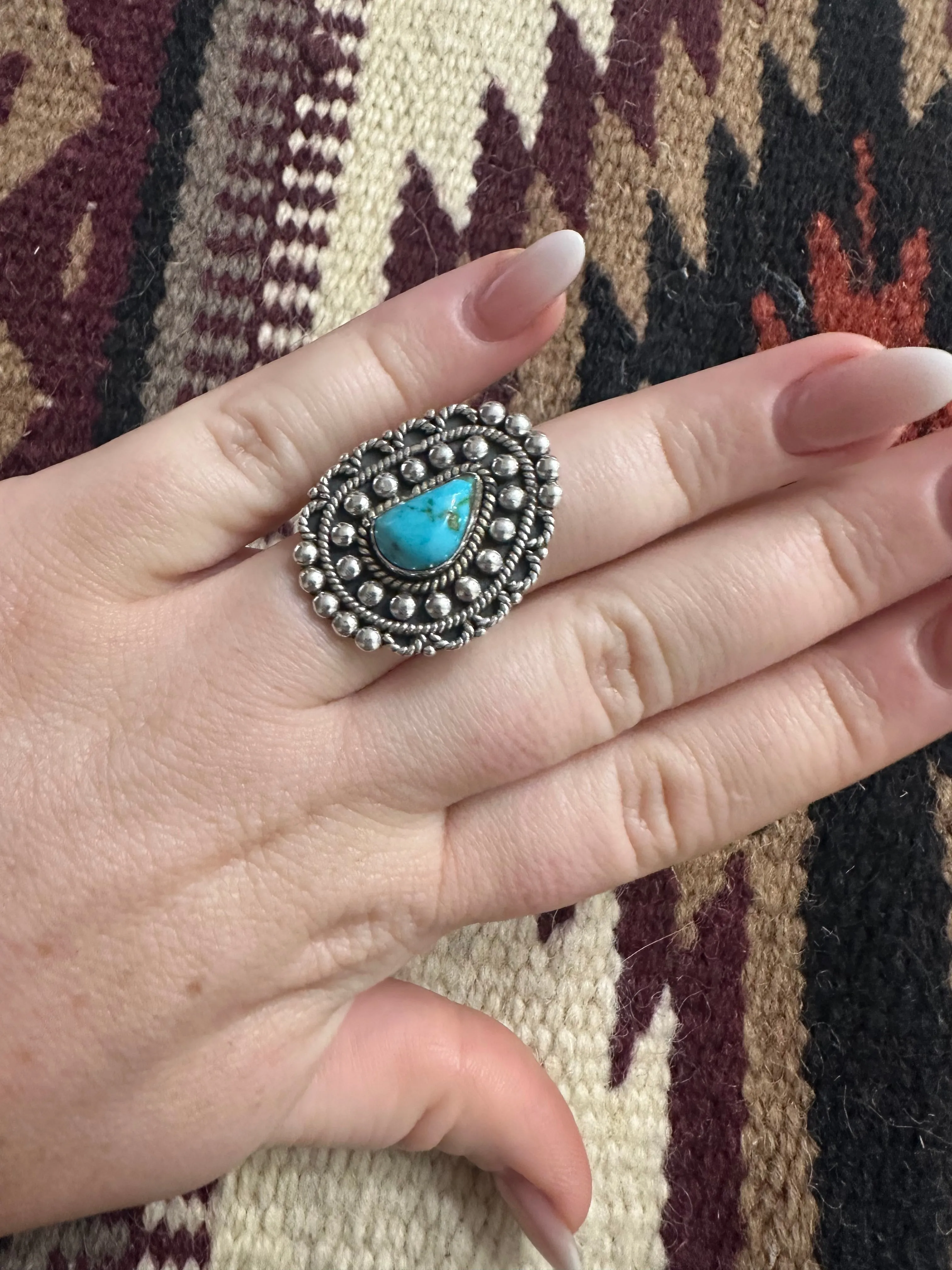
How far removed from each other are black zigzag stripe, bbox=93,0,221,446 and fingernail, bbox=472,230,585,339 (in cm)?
41

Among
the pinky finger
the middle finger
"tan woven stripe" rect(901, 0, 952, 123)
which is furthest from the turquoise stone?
"tan woven stripe" rect(901, 0, 952, 123)

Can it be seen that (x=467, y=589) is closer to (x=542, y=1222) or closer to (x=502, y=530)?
(x=502, y=530)

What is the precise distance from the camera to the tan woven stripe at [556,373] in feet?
3.60

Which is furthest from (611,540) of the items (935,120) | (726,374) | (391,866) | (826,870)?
(935,120)

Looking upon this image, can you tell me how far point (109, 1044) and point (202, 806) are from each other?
0.60ft

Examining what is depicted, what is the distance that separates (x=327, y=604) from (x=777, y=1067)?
623 millimetres

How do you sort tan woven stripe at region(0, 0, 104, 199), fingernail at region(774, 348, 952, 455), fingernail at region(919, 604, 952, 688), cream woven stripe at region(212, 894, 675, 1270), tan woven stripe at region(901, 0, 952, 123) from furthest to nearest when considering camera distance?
tan woven stripe at region(901, 0, 952, 123) → tan woven stripe at region(0, 0, 104, 199) → cream woven stripe at region(212, 894, 675, 1270) → fingernail at region(919, 604, 952, 688) → fingernail at region(774, 348, 952, 455)

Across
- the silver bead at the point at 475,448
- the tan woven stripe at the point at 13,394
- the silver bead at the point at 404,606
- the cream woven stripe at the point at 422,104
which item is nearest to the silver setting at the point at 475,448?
the silver bead at the point at 475,448

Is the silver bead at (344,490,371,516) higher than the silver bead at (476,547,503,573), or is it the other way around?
the silver bead at (344,490,371,516)

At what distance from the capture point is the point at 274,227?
1.10m

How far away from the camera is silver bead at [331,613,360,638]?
31.5 inches

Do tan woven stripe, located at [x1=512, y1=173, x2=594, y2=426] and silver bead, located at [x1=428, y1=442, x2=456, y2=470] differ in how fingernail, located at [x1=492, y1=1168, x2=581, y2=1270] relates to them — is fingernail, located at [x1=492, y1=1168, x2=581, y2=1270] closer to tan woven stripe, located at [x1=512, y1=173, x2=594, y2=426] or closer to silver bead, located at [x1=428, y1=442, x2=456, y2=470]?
silver bead, located at [x1=428, y1=442, x2=456, y2=470]

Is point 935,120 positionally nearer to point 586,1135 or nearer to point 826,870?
point 826,870

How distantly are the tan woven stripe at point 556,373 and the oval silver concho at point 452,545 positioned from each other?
1.00 feet
